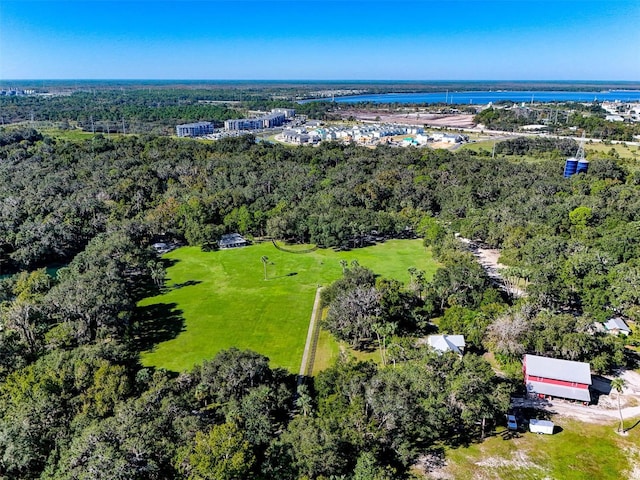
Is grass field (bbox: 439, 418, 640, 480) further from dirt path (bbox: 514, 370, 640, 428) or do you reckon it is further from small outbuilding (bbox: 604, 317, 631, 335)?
small outbuilding (bbox: 604, 317, 631, 335)

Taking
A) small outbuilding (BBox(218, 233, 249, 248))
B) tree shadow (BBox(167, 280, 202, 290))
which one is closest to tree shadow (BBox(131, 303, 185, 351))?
tree shadow (BBox(167, 280, 202, 290))

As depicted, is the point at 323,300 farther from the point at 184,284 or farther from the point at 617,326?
the point at 617,326

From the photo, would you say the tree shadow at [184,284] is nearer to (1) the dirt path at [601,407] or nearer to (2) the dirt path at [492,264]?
(2) the dirt path at [492,264]

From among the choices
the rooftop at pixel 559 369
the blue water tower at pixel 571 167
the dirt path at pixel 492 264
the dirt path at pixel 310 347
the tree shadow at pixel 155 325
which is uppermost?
the blue water tower at pixel 571 167

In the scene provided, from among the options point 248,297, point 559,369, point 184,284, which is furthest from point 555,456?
point 184,284

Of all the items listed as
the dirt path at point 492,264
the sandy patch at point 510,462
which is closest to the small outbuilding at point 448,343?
the sandy patch at point 510,462
